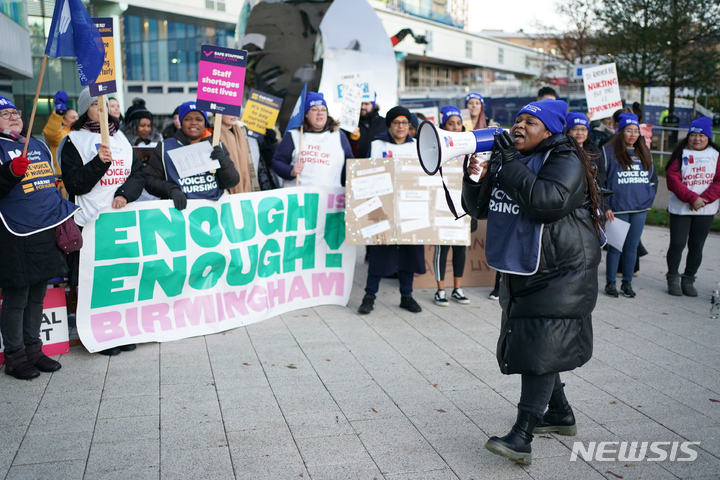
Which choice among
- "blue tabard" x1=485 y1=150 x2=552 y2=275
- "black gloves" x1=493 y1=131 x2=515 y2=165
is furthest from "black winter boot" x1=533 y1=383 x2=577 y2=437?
"black gloves" x1=493 y1=131 x2=515 y2=165

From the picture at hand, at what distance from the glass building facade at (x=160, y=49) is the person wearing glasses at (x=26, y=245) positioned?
3411cm

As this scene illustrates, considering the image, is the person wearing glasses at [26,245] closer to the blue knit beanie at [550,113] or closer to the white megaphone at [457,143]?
the white megaphone at [457,143]

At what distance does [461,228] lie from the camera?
629 centimetres

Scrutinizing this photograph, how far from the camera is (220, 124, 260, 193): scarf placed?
6562 millimetres

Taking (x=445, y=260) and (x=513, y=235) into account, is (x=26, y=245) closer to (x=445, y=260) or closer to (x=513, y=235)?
(x=513, y=235)

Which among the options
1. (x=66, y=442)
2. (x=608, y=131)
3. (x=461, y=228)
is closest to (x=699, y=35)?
(x=608, y=131)

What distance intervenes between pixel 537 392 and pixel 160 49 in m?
38.0

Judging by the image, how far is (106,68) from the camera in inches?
187

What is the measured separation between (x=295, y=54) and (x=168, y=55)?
28695 millimetres

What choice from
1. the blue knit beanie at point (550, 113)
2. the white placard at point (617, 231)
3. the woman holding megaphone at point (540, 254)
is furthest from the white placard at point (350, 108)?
the blue knit beanie at point (550, 113)

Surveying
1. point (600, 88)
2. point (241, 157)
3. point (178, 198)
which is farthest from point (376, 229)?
point (600, 88)

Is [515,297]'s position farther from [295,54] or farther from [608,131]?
[295,54]

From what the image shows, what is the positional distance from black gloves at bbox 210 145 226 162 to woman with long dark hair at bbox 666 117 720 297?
485cm

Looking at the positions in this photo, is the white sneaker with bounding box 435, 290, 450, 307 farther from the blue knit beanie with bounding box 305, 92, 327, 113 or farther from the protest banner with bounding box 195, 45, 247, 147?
the protest banner with bounding box 195, 45, 247, 147
